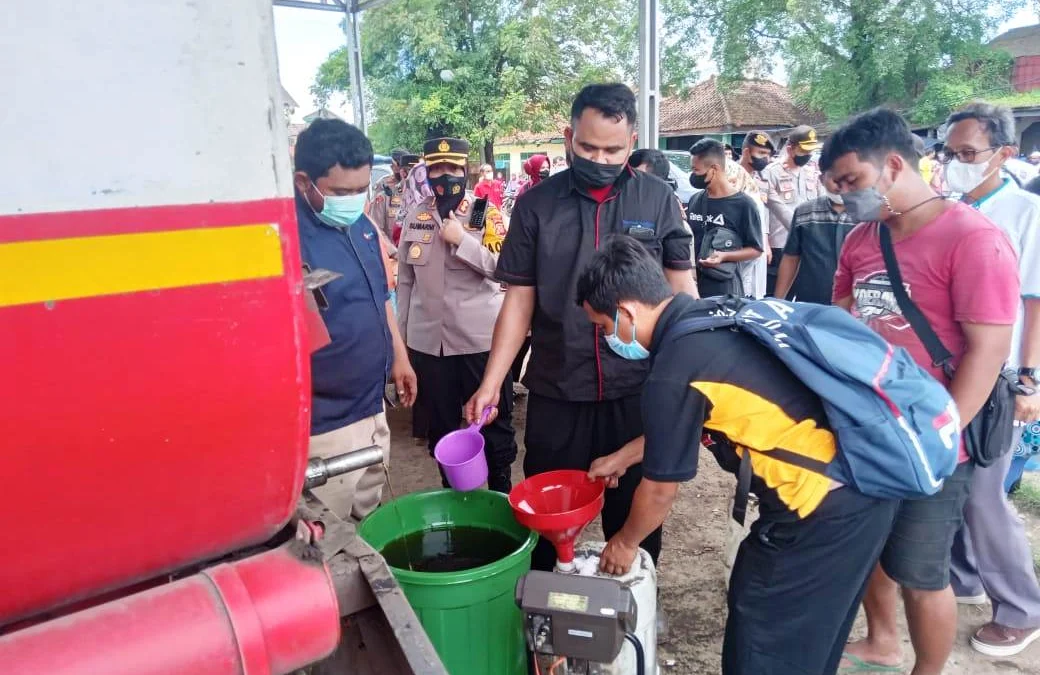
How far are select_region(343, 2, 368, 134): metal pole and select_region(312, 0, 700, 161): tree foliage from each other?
13.3m

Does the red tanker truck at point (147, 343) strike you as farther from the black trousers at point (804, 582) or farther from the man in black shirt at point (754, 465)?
the black trousers at point (804, 582)

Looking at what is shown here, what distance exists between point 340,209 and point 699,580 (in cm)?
226

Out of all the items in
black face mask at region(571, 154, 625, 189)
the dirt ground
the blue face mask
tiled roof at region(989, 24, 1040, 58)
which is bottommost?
the dirt ground

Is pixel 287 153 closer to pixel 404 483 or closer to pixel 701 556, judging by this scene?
pixel 701 556

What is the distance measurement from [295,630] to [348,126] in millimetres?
1668

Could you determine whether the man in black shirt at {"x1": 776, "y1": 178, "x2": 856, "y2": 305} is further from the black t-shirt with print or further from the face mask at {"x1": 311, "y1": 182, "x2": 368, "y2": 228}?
the face mask at {"x1": 311, "y1": 182, "x2": 368, "y2": 228}

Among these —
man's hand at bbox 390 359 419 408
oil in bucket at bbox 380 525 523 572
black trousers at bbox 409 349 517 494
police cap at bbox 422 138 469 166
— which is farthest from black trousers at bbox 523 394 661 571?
police cap at bbox 422 138 469 166

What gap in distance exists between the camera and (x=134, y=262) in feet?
2.98

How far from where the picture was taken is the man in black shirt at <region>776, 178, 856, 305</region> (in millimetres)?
3906

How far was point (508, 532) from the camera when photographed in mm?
2400

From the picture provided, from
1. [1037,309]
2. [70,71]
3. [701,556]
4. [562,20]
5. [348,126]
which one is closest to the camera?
[70,71]

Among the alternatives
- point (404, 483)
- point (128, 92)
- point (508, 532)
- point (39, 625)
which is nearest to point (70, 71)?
point (128, 92)

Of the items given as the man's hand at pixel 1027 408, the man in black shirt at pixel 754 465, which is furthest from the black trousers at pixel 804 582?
the man's hand at pixel 1027 408

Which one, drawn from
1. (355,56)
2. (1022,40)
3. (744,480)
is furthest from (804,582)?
(1022,40)
